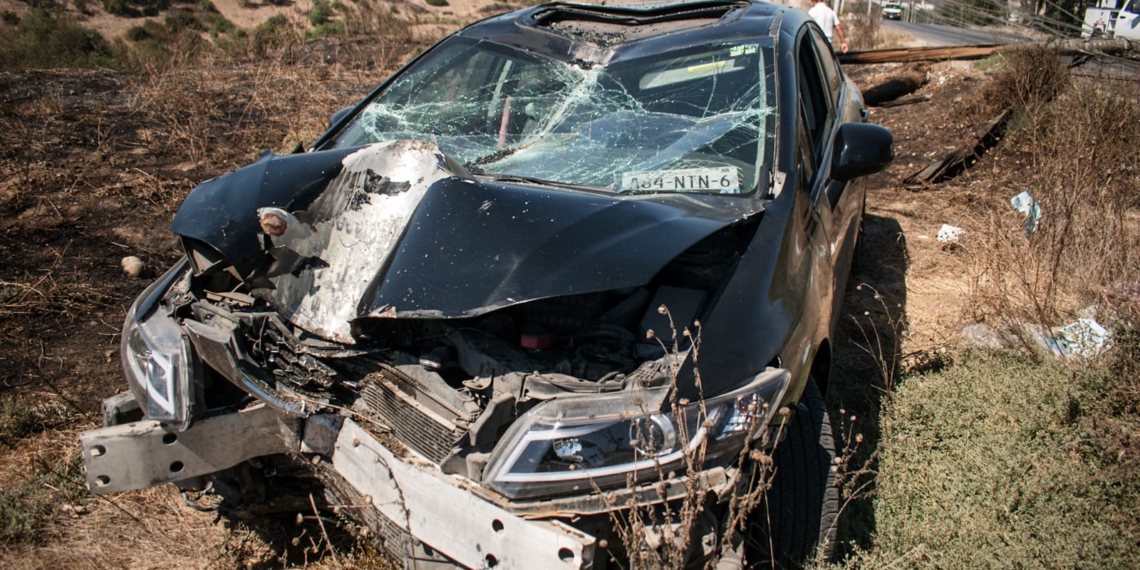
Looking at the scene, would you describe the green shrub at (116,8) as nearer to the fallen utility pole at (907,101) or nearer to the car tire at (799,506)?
the fallen utility pole at (907,101)

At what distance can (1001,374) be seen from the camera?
3.48 meters

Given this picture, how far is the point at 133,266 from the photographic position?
4598 millimetres

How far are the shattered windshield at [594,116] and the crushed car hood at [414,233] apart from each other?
0.95 feet

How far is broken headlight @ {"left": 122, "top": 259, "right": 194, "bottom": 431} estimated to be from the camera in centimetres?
214

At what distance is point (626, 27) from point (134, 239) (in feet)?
11.4

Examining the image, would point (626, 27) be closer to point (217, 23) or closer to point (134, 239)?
point (134, 239)

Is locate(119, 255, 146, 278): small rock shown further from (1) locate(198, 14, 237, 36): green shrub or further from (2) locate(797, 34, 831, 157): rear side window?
(1) locate(198, 14, 237, 36): green shrub

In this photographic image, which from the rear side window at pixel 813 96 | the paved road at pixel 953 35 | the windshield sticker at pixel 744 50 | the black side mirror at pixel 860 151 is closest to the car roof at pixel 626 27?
the windshield sticker at pixel 744 50

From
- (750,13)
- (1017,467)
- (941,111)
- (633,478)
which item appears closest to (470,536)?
(633,478)

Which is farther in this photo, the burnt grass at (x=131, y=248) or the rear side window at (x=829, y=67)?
the rear side window at (x=829, y=67)

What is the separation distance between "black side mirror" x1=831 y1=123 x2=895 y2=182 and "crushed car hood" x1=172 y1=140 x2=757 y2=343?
695 millimetres

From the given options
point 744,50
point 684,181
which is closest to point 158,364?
point 684,181

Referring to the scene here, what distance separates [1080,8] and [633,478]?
36.7 ft

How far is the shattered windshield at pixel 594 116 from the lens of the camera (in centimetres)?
278
